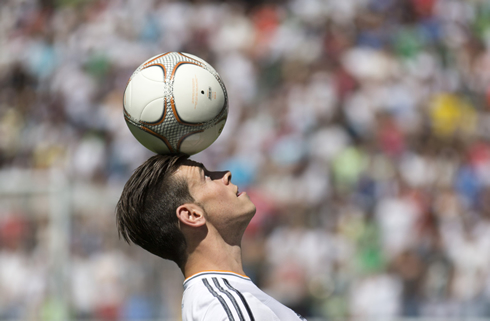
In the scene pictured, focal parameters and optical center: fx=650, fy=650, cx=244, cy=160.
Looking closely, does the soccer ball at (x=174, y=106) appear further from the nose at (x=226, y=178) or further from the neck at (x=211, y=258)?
the neck at (x=211, y=258)

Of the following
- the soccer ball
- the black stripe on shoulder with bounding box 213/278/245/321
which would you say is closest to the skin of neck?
the black stripe on shoulder with bounding box 213/278/245/321

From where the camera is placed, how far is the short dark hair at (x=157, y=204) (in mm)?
3240

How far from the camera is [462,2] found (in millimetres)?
11477

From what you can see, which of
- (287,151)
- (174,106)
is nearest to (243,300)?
(174,106)

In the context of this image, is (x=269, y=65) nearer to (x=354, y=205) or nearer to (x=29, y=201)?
(x=354, y=205)

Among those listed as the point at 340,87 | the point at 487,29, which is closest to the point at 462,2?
the point at 487,29

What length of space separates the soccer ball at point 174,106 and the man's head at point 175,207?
12 centimetres

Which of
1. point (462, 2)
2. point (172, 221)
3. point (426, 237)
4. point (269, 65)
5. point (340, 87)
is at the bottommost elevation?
point (172, 221)

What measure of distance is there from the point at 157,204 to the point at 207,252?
1.15 ft

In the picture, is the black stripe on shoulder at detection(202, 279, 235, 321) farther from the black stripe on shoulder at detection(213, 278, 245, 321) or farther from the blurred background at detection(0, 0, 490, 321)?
the blurred background at detection(0, 0, 490, 321)

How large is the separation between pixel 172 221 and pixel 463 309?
5.17 meters

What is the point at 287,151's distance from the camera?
31.5 ft

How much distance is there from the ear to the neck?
111 mm

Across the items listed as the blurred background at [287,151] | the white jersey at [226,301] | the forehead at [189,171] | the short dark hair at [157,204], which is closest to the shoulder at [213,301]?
the white jersey at [226,301]
